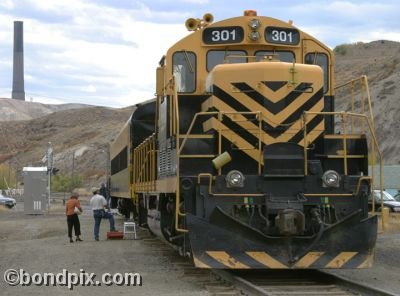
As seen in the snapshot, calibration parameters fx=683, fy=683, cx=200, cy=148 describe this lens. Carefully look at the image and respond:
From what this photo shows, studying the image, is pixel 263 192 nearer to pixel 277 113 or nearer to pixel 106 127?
pixel 277 113

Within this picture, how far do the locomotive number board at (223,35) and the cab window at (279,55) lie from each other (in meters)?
0.42

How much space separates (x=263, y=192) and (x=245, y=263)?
43.1 inches

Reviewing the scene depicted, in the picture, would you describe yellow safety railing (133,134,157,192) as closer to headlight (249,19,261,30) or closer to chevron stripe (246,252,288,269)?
headlight (249,19,261,30)

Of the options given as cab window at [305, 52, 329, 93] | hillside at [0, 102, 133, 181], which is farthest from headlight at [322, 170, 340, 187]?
hillside at [0, 102, 133, 181]

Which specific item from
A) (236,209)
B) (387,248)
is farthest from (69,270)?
(387,248)

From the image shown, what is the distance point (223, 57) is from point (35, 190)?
94.7 feet

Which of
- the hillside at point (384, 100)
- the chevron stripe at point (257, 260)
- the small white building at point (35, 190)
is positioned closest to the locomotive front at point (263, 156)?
the chevron stripe at point (257, 260)

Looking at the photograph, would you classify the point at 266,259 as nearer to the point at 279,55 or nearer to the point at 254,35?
the point at 279,55

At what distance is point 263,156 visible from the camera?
33.8 feet

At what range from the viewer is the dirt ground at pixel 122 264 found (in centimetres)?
992

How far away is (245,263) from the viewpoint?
9852mm

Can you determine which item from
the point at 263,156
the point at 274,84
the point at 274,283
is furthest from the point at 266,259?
the point at 274,84

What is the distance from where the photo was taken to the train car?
990 centimetres

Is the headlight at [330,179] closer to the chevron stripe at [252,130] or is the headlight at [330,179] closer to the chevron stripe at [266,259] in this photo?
the chevron stripe at [252,130]
